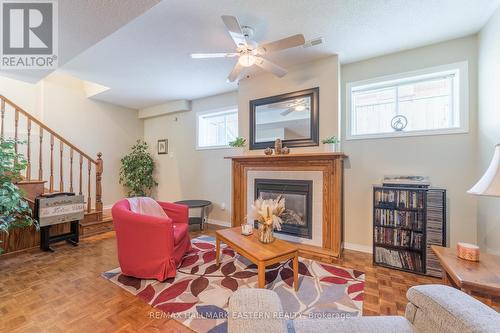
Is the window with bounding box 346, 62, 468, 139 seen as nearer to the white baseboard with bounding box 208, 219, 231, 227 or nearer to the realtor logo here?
the white baseboard with bounding box 208, 219, 231, 227

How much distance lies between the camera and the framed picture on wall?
5.39m

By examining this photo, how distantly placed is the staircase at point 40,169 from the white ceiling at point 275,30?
118 centimetres

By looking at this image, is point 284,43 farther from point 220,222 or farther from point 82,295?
point 220,222

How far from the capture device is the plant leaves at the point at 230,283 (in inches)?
85.0

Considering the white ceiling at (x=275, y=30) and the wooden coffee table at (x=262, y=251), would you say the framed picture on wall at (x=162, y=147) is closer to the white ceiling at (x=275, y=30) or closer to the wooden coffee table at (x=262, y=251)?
the white ceiling at (x=275, y=30)

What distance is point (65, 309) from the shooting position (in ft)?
6.07

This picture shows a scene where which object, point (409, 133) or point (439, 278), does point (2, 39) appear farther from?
point (439, 278)

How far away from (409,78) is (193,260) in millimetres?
3582

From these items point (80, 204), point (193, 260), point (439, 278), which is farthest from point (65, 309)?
point (439, 278)

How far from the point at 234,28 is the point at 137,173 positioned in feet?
14.2

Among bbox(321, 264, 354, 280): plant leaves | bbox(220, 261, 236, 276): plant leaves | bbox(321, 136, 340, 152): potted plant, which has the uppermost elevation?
bbox(321, 136, 340, 152): potted plant

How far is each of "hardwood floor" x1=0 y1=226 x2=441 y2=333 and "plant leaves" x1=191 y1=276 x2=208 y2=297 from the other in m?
0.38

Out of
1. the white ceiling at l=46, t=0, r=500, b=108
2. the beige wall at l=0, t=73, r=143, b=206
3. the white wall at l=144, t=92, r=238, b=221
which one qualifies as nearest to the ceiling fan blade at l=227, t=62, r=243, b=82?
the white ceiling at l=46, t=0, r=500, b=108

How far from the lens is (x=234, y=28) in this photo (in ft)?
6.04
